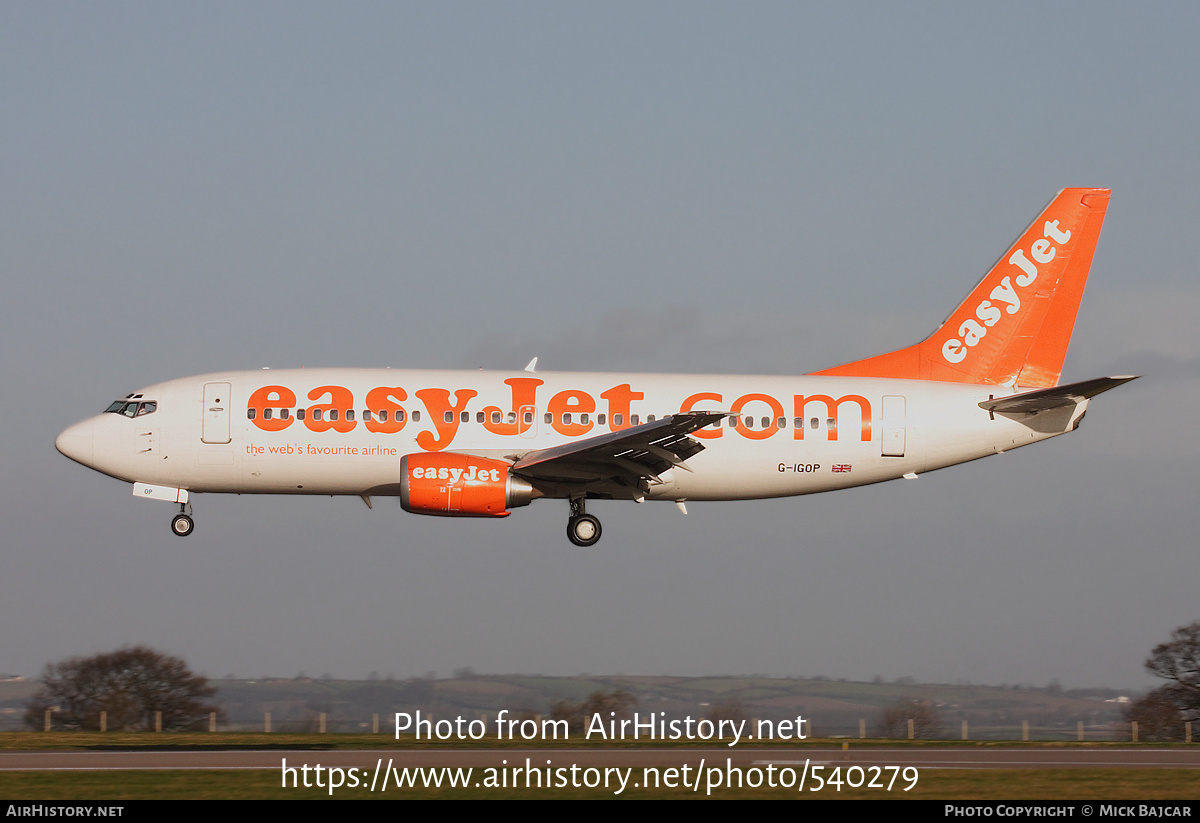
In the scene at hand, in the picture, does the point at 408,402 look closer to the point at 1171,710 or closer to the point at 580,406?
the point at 580,406

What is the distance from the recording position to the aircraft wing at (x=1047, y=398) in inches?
→ 1310

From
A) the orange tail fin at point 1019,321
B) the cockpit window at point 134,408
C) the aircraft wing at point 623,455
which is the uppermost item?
the orange tail fin at point 1019,321

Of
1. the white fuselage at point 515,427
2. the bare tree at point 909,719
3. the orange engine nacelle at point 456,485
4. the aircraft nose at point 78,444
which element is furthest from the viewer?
the bare tree at point 909,719

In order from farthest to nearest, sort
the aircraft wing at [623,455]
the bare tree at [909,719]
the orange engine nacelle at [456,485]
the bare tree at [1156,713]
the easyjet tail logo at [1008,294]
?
the bare tree at [1156,713], the bare tree at [909,719], the easyjet tail logo at [1008,294], the orange engine nacelle at [456,485], the aircraft wing at [623,455]

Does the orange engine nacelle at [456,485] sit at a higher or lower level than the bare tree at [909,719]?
higher

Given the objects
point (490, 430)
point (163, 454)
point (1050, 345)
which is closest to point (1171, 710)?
point (1050, 345)

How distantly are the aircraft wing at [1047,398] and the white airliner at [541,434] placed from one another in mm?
63

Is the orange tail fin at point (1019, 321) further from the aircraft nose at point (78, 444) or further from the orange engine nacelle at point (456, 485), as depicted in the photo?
the aircraft nose at point (78, 444)

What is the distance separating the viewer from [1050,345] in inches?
1506

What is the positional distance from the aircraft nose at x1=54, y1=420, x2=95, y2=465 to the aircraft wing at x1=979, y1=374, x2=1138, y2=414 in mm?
23437

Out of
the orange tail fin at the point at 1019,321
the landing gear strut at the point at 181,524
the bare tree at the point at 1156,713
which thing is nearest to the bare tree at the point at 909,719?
the bare tree at the point at 1156,713

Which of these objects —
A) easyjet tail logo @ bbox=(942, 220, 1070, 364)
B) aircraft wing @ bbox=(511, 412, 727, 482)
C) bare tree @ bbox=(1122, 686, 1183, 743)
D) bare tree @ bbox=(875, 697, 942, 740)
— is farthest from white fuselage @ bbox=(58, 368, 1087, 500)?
bare tree @ bbox=(1122, 686, 1183, 743)

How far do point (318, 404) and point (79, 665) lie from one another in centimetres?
2611

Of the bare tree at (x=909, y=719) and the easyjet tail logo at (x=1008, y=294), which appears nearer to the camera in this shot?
the easyjet tail logo at (x=1008, y=294)
